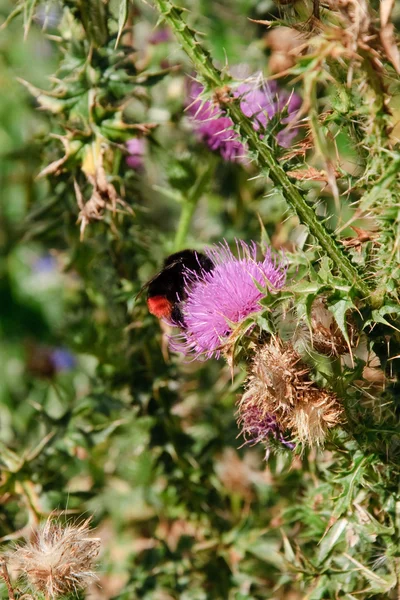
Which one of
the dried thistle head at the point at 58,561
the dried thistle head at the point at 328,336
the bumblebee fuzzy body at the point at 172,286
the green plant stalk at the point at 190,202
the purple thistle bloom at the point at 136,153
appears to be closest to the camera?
the dried thistle head at the point at 58,561

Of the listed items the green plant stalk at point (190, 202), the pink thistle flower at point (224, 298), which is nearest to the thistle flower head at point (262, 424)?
the pink thistle flower at point (224, 298)

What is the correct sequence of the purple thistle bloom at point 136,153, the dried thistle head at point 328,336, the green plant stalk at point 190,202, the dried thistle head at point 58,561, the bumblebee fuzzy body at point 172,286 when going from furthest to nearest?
the purple thistle bloom at point 136,153
the green plant stalk at point 190,202
the bumblebee fuzzy body at point 172,286
the dried thistle head at point 328,336
the dried thistle head at point 58,561

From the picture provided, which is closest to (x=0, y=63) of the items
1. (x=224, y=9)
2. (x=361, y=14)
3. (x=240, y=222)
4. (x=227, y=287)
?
(x=224, y=9)

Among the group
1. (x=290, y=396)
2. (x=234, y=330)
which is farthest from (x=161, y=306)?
(x=290, y=396)

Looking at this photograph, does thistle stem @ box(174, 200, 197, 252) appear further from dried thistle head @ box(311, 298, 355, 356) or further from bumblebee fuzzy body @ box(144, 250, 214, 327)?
dried thistle head @ box(311, 298, 355, 356)

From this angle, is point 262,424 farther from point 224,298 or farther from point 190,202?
point 190,202

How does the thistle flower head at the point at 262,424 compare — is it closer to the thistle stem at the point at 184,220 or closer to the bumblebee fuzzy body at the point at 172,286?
the bumblebee fuzzy body at the point at 172,286

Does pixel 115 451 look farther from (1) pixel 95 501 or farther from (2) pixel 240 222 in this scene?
(2) pixel 240 222
